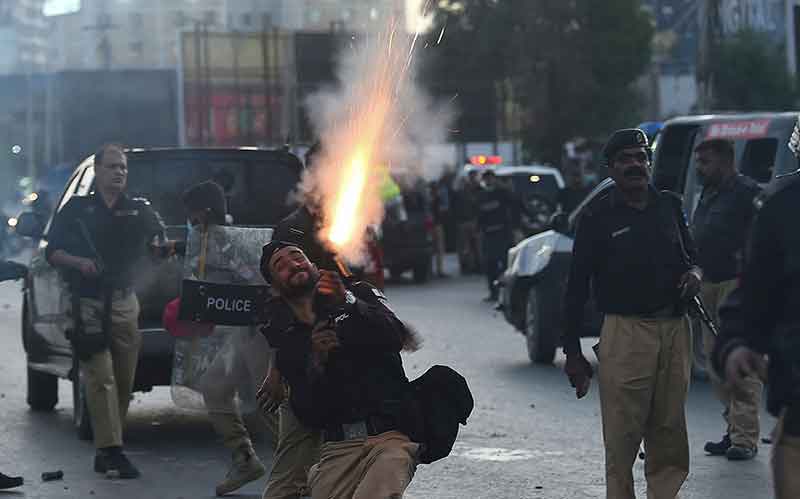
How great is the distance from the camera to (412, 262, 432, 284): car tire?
27688 millimetres

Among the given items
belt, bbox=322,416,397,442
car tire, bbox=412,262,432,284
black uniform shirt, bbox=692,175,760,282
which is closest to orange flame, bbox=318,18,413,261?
belt, bbox=322,416,397,442

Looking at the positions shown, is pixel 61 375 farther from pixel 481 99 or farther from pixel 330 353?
pixel 481 99

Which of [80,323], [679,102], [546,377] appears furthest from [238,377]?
[679,102]

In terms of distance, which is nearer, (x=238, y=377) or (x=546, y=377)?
(x=238, y=377)

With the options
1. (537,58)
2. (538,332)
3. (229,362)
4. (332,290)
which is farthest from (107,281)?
(537,58)

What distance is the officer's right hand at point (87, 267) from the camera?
387 inches

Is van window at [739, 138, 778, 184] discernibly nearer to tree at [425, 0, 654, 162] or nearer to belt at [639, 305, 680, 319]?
belt at [639, 305, 680, 319]

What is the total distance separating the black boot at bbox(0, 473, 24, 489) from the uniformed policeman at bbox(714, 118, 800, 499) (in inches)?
208

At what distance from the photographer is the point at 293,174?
39.0 feet

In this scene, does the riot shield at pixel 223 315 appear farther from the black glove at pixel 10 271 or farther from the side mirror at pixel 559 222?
the side mirror at pixel 559 222

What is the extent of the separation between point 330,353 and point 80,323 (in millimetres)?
3965

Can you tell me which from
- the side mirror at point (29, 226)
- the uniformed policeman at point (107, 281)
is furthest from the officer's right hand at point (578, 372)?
the side mirror at point (29, 226)

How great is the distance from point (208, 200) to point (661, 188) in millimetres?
5088

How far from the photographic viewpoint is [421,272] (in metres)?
27.9
